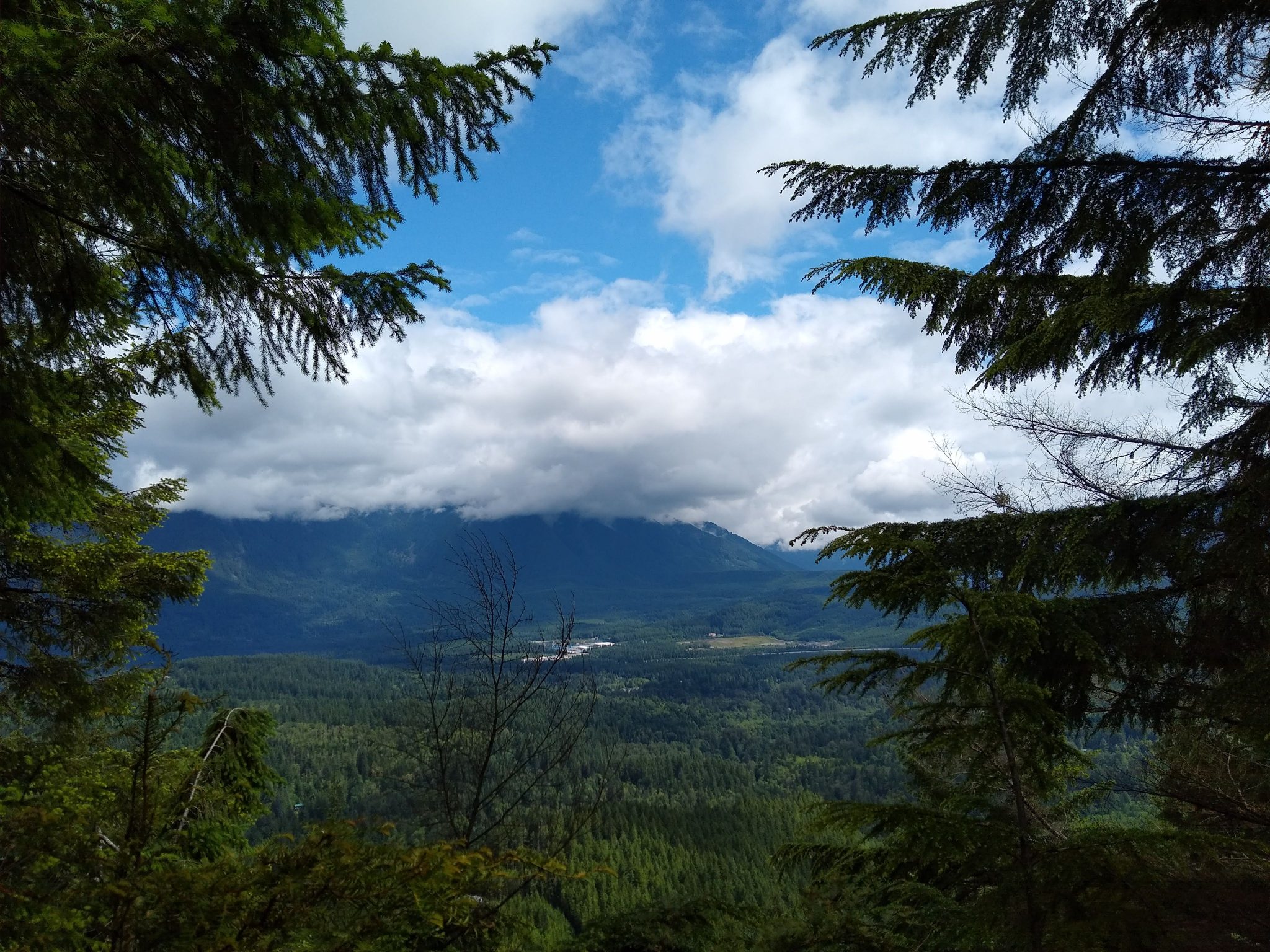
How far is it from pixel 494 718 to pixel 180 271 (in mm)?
4528

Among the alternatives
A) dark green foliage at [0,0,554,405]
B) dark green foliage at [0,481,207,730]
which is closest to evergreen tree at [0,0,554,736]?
dark green foliage at [0,0,554,405]

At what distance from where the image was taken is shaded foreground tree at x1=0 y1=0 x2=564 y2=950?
7.51 ft

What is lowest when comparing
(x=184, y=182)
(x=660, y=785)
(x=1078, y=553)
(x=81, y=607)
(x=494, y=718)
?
(x=660, y=785)

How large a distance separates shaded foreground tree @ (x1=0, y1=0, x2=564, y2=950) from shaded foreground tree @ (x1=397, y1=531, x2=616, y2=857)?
156 cm

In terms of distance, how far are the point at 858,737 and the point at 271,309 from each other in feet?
529

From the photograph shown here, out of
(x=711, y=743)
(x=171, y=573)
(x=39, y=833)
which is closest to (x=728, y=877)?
(x=171, y=573)

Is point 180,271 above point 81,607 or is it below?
above

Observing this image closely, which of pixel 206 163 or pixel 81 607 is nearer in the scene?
pixel 206 163

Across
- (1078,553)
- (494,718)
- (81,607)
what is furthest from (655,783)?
(1078,553)

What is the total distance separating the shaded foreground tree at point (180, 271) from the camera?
229 cm

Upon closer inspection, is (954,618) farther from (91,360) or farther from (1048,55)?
(91,360)

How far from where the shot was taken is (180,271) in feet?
11.1

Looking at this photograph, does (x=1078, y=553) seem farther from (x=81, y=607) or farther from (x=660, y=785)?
(x=660, y=785)

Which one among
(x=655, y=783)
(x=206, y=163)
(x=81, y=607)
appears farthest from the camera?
(x=655, y=783)
